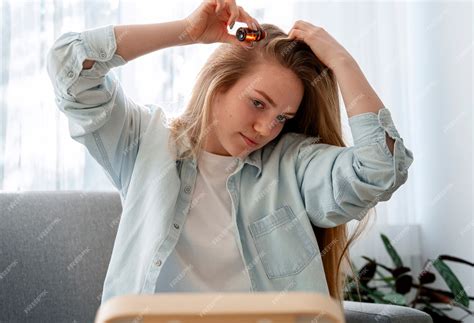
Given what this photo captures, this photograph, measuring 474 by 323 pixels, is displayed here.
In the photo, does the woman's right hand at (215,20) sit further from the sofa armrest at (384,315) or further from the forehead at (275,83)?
the sofa armrest at (384,315)

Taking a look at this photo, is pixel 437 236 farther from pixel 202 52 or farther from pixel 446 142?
pixel 202 52

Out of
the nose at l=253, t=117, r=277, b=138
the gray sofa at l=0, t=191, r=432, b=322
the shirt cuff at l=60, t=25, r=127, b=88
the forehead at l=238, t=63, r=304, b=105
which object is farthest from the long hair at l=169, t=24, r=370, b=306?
the gray sofa at l=0, t=191, r=432, b=322

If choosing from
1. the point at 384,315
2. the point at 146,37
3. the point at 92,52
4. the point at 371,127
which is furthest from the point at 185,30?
the point at 384,315

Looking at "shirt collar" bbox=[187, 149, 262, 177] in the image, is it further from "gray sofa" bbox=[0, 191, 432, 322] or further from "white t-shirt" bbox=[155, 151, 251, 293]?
"gray sofa" bbox=[0, 191, 432, 322]

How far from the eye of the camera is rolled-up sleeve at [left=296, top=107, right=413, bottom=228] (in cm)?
135

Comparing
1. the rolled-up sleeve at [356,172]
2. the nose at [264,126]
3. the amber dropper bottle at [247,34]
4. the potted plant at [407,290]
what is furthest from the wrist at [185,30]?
the potted plant at [407,290]

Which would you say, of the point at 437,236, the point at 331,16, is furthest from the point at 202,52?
the point at 437,236

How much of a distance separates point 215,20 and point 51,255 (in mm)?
751

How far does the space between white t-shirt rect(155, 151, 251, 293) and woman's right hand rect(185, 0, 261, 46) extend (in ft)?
1.00

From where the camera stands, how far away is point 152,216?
1.44 meters

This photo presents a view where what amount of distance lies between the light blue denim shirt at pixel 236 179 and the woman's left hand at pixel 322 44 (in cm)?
14

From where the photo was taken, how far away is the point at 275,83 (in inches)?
57.0

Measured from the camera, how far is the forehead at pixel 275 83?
4.73 ft

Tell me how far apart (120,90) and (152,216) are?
0.92 feet
